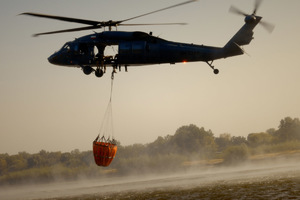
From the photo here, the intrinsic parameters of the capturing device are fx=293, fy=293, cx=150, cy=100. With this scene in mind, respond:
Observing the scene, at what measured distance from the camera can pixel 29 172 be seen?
11106 cm

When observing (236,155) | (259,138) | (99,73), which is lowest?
(236,155)

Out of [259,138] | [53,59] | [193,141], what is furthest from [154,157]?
[53,59]

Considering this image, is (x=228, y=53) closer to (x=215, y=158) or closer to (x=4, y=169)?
(x=215, y=158)

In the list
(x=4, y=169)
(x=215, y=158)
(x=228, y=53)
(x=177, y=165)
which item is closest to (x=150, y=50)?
(x=228, y=53)

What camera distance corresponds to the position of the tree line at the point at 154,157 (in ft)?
357

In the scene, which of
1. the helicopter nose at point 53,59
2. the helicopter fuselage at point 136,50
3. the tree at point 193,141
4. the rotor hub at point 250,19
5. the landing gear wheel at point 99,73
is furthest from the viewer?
the tree at point 193,141

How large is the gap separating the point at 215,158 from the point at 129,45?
104283mm

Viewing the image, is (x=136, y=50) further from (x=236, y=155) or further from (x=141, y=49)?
(x=236, y=155)

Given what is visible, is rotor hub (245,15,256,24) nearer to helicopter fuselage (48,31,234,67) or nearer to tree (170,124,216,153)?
helicopter fuselage (48,31,234,67)

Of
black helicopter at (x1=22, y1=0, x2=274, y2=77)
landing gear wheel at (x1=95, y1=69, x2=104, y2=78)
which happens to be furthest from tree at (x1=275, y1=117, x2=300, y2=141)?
landing gear wheel at (x1=95, y1=69, x2=104, y2=78)

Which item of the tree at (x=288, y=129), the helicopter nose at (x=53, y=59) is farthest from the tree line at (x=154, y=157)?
the helicopter nose at (x=53, y=59)

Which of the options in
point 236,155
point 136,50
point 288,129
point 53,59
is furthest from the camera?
point 288,129

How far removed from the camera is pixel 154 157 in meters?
118

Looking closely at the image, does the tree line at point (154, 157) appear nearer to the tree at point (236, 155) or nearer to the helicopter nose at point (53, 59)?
the tree at point (236, 155)
